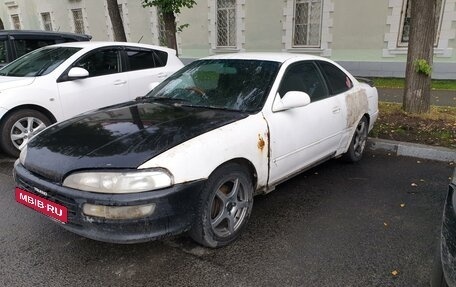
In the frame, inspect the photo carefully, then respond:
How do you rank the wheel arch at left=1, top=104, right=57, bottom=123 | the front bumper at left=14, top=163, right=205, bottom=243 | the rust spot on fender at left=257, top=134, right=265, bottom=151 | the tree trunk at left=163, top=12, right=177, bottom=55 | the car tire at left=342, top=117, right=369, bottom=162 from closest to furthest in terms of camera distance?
the front bumper at left=14, top=163, right=205, bottom=243 < the rust spot on fender at left=257, top=134, right=265, bottom=151 < the car tire at left=342, top=117, right=369, bottom=162 < the wheel arch at left=1, top=104, right=57, bottom=123 < the tree trunk at left=163, top=12, right=177, bottom=55

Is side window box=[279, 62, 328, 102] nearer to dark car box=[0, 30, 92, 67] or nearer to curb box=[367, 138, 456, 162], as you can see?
curb box=[367, 138, 456, 162]

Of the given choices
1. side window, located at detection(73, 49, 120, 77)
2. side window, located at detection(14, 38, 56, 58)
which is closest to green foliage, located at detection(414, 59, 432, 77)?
side window, located at detection(73, 49, 120, 77)

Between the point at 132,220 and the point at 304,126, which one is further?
the point at 304,126

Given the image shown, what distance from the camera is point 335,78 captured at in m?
4.45

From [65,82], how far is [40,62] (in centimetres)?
63

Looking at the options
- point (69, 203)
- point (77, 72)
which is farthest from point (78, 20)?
point (69, 203)

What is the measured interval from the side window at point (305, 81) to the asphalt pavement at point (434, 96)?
5.14m

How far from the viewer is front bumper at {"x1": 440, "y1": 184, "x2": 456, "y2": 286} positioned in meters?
1.83

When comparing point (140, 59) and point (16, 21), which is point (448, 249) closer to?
point (140, 59)

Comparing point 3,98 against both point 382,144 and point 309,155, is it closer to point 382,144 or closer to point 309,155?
point 309,155

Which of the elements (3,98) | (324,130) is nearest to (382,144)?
(324,130)

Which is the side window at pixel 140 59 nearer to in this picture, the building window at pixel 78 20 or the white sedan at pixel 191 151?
the white sedan at pixel 191 151

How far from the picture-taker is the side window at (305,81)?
12.1 feet

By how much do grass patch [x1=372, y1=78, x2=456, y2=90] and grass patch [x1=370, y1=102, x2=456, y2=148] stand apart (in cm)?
358
